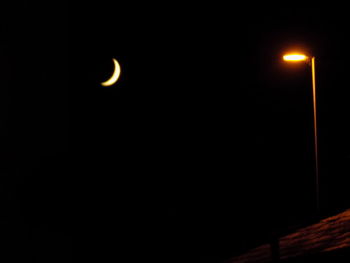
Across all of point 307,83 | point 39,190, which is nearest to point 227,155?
point 307,83

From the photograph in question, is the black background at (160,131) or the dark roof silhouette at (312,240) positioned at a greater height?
the black background at (160,131)

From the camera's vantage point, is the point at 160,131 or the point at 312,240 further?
the point at 160,131

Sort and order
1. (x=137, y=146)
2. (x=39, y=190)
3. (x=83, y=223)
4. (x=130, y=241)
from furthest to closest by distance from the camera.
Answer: (x=137, y=146) → (x=130, y=241) → (x=83, y=223) → (x=39, y=190)

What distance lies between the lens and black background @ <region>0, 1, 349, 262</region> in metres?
8.42

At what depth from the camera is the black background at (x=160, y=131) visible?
8.42 metres

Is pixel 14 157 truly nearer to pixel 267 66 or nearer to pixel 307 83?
pixel 267 66

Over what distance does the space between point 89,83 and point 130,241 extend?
6898 mm

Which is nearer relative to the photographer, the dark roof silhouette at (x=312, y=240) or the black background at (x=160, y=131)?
the dark roof silhouette at (x=312, y=240)

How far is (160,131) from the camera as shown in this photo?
67.3 ft

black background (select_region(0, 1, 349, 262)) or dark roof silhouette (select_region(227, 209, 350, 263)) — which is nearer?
dark roof silhouette (select_region(227, 209, 350, 263))

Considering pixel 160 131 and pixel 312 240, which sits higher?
Result: pixel 160 131

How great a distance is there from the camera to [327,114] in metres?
26.6

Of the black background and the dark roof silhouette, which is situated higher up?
the black background

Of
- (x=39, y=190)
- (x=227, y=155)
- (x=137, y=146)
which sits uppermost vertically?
(x=227, y=155)
